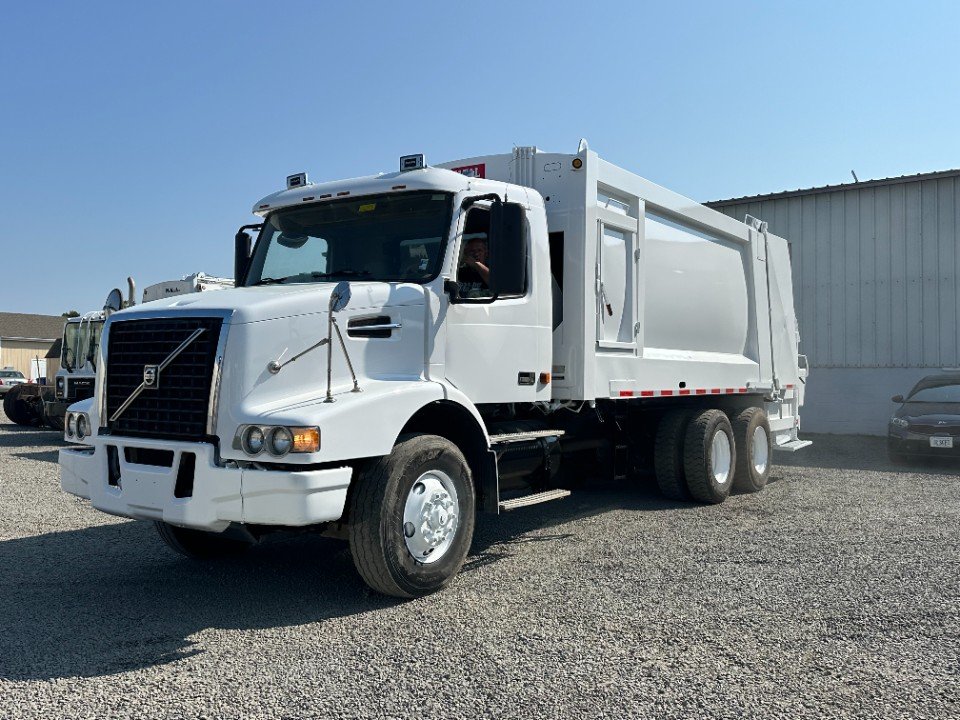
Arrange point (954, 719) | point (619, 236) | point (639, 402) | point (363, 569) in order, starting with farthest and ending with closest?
point (639, 402) → point (619, 236) → point (363, 569) → point (954, 719)

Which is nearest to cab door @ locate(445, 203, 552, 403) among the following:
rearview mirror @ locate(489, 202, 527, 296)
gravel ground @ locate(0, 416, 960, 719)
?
rearview mirror @ locate(489, 202, 527, 296)

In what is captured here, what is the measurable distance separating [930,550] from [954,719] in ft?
11.8

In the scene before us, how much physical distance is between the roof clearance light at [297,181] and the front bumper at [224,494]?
2.63 metres

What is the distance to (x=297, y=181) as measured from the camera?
700 cm

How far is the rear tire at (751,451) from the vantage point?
33.6 ft

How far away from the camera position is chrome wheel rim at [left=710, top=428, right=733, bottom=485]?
375 inches

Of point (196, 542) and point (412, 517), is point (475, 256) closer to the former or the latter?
point (412, 517)

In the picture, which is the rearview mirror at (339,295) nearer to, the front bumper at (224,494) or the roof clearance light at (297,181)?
the front bumper at (224,494)

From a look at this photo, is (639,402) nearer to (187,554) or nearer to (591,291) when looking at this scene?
(591,291)

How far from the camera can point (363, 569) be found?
17.3 ft

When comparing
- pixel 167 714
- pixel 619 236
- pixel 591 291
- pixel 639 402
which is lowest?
pixel 167 714

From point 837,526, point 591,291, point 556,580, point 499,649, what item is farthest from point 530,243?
point 837,526

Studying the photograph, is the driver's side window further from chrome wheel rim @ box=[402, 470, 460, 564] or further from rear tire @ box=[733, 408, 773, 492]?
rear tire @ box=[733, 408, 773, 492]

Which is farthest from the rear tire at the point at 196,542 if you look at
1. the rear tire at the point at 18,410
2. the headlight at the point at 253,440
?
the rear tire at the point at 18,410
